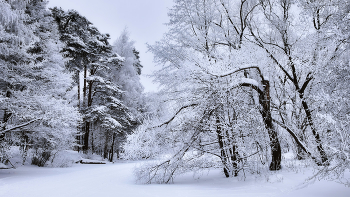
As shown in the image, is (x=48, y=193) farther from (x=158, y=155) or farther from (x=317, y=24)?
(x=317, y=24)

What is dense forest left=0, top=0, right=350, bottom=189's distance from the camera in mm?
4758

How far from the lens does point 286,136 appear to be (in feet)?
22.4

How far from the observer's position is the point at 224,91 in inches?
191

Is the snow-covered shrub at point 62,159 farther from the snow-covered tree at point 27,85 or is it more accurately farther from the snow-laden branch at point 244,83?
the snow-laden branch at point 244,83

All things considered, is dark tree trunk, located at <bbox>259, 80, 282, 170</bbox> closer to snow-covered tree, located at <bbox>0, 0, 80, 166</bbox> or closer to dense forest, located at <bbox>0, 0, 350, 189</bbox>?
dense forest, located at <bbox>0, 0, 350, 189</bbox>

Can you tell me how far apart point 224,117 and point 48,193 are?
171 inches

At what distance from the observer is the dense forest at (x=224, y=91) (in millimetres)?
4758

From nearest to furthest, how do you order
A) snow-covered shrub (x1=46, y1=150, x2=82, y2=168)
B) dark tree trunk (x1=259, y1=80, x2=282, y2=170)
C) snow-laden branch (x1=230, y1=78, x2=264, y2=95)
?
snow-laden branch (x1=230, y1=78, x2=264, y2=95), dark tree trunk (x1=259, y1=80, x2=282, y2=170), snow-covered shrub (x1=46, y1=150, x2=82, y2=168)

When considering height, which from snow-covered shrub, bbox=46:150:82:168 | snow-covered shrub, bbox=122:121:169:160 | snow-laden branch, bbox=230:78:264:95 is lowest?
snow-covered shrub, bbox=46:150:82:168

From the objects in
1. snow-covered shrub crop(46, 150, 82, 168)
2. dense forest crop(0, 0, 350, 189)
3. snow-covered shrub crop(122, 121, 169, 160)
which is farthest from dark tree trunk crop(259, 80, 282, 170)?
snow-covered shrub crop(46, 150, 82, 168)

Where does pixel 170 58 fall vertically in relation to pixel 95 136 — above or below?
above

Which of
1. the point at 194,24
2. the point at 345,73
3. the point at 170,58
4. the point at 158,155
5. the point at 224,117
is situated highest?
the point at 194,24

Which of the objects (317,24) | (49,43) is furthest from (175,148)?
(49,43)

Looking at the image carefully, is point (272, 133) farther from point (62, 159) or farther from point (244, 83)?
point (62, 159)
